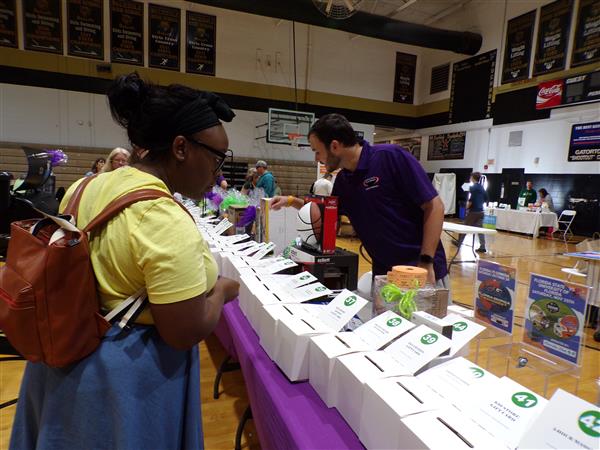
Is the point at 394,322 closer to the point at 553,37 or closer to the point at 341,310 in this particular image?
the point at 341,310

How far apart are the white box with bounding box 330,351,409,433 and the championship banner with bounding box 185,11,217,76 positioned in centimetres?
1129

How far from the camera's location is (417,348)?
84cm

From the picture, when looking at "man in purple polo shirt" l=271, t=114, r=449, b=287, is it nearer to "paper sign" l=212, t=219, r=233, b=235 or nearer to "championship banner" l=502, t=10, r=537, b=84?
"paper sign" l=212, t=219, r=233, b=235

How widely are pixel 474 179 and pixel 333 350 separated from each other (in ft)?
25.6

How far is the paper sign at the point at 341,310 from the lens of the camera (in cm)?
103

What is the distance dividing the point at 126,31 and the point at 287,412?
449 inches

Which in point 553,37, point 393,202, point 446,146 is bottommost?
point 393,202

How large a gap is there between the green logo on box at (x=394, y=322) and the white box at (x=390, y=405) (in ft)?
0.58

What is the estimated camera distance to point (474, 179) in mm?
7699

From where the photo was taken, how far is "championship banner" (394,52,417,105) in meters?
13.4

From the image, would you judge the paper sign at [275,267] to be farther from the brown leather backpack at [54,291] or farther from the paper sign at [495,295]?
the brown leather backpack at [54,291]

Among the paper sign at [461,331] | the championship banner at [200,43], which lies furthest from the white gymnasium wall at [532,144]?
the paper sign at [461,331]

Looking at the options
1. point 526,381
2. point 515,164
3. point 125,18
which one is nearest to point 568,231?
point 515,164

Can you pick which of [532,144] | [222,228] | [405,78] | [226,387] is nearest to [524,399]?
[226,387]
